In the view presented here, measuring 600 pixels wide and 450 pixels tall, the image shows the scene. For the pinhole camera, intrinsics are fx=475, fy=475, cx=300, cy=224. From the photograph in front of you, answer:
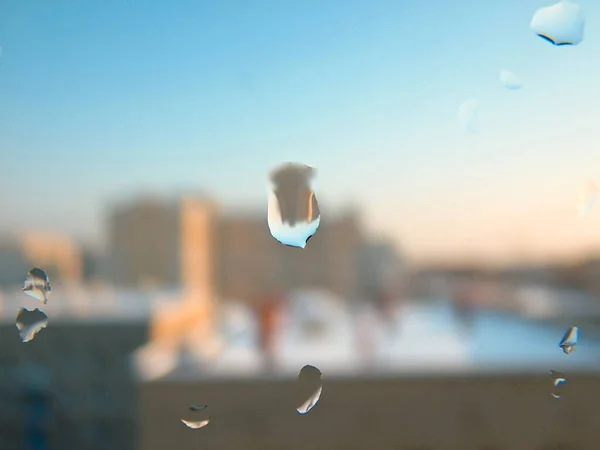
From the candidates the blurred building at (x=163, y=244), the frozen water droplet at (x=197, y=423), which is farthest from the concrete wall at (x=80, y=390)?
the frozen water droplet at (x=197, y=423)

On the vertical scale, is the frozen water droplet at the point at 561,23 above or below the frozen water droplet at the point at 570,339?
above

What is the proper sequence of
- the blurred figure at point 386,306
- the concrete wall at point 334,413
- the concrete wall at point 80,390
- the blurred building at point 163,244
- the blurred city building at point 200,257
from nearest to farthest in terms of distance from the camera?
the concrete wall at point 334,413 → the blurred figure at point 386,306 → the blurred city building at point 200,257 → the concrete wall at point 80,390 → the blurred building at point 163,244

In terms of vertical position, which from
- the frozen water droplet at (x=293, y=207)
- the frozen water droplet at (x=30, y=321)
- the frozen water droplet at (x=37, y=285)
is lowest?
the frozen water droplet at (x=30, y=321)

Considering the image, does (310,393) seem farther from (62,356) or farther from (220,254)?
(220,254)

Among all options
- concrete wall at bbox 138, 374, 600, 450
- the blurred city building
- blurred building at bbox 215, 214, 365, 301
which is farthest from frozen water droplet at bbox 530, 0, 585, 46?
the blurred city building

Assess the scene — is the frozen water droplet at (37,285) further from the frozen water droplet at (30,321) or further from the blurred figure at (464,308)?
the blurred figure at (464,308)

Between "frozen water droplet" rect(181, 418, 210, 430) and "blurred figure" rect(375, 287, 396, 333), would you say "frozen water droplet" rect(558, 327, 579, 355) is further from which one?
"blurred figure" rect(375, 287, 396, 333)

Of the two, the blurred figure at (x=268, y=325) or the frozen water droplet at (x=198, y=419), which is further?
the blurred figure at (x=268, y=325)

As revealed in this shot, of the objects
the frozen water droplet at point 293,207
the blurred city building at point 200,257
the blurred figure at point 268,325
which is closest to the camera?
the frozen water droplet at point 293,207
